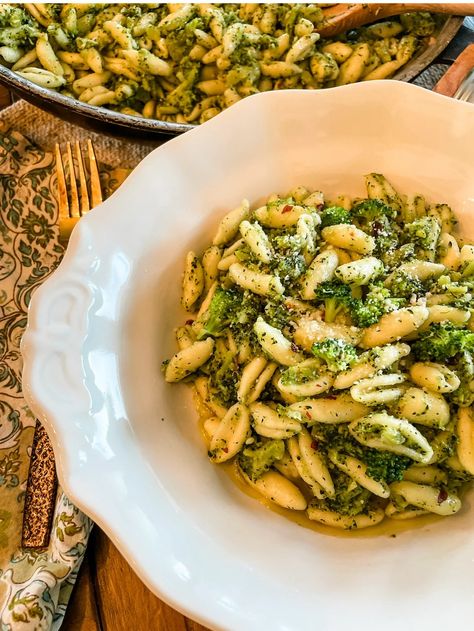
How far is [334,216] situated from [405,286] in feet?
0.66

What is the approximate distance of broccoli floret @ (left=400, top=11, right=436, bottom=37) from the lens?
178cm

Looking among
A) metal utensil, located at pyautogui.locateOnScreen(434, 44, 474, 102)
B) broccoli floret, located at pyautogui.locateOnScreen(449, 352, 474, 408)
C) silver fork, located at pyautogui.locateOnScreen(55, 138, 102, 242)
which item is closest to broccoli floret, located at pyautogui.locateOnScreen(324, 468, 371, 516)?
broccoli floret, located at pyautogui.locateOnScreen(449, 352, 474, 408)

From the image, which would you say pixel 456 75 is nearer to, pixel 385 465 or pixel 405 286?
pixel 405 286

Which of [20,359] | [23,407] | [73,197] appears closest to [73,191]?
[73,197]

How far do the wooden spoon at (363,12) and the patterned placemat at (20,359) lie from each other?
24.3 inches

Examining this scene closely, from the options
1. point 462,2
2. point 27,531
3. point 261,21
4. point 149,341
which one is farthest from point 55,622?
point 462,2

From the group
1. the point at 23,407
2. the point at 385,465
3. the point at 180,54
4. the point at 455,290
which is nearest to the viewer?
the point at 385,465

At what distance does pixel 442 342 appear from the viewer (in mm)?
1022

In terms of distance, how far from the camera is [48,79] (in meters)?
1.62

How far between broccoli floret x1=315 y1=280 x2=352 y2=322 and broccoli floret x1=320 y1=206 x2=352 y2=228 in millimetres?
156

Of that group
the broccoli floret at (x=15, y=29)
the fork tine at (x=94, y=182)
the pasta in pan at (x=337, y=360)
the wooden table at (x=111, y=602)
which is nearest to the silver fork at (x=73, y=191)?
the fork tine at (x=94, y=182)

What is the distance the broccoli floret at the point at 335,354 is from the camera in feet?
3.29

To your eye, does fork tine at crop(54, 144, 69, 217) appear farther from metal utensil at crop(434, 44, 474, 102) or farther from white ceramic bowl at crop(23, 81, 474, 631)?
metal utensil at crop(434, 44, 474, 102)

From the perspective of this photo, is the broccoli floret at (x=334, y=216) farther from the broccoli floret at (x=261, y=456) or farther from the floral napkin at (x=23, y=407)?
the floral napkin at (x=23, y=407)
